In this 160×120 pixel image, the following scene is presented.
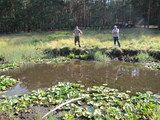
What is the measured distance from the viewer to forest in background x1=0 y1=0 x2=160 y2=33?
4203 centimetres

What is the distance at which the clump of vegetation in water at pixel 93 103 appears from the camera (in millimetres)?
12531

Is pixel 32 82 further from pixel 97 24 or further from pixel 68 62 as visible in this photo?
pixel 97 24

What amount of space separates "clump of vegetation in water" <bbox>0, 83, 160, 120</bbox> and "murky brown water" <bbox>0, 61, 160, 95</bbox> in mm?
2133

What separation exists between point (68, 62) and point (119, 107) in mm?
11666

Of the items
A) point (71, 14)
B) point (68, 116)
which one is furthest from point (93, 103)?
point (71, 14)

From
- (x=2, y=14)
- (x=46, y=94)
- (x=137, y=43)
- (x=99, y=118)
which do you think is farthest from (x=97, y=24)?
(x=99, y=118)

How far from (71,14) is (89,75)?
24.1m

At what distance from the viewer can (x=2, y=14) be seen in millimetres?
42469

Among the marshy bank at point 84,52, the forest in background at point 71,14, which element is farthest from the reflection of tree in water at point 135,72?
the forest in background at point 71,14

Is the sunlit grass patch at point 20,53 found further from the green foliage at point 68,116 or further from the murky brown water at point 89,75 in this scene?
the green foliage at point 68,116

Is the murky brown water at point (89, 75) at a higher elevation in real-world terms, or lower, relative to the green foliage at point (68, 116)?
lower

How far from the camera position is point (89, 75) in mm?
20516

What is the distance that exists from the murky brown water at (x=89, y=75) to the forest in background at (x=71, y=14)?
1914 centimetres

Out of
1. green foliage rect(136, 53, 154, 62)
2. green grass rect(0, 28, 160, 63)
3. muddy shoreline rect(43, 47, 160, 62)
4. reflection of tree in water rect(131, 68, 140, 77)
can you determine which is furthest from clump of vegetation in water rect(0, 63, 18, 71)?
green foliage rect(136, 53, 154, 62)
